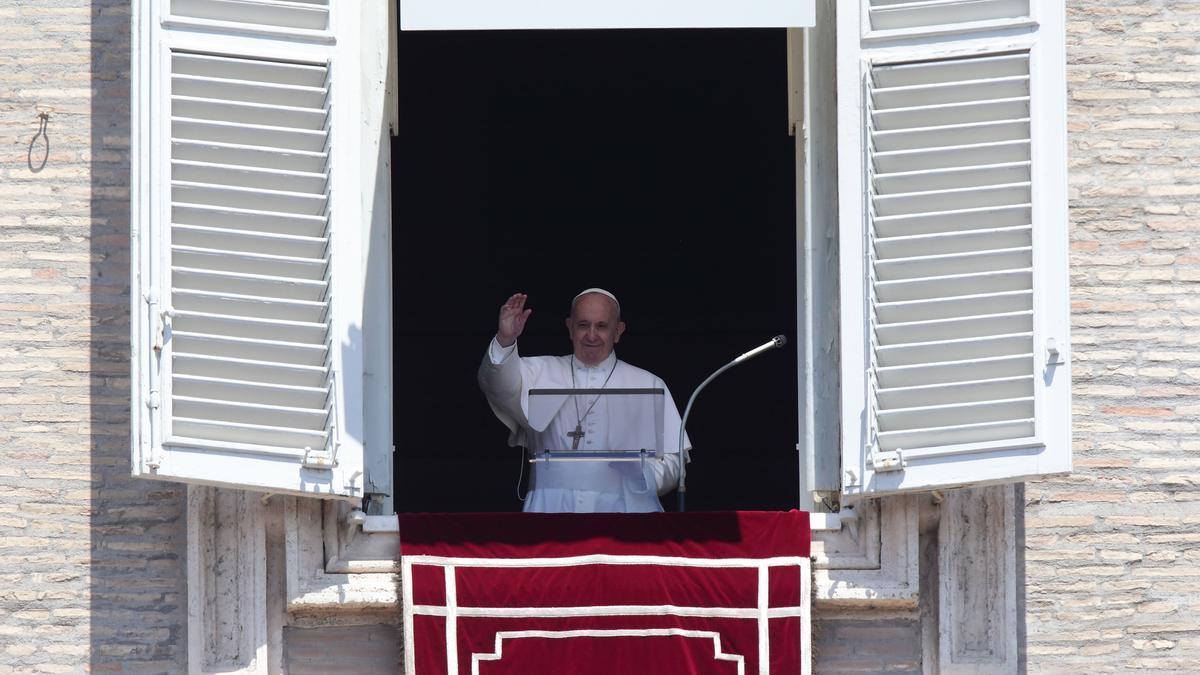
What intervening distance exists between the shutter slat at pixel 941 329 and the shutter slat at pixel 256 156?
1.74 meters

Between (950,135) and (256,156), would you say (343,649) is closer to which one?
(256,156)

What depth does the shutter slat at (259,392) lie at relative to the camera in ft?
24.8

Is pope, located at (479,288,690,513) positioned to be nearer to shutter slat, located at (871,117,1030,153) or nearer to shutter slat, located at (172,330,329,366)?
shutter slat, located at (172,330,329,366)

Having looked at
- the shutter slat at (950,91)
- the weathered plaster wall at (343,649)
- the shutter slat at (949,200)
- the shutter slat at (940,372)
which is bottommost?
the weathered plaster wall at (343,649)

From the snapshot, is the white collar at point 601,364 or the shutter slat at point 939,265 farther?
the white collar at point 601,364

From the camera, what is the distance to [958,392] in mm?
7570

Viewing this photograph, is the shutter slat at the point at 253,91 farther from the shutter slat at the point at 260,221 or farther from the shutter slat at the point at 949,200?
the shutter slat at the point at 949,200

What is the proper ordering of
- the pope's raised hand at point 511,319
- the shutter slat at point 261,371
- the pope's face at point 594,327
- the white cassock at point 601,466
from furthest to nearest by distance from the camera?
the pope's face at point 594,327, the pope's raised hand at point 511,319, the white cassock at point 601,466, the shutter slat at point 261,371

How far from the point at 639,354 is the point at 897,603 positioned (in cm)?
423

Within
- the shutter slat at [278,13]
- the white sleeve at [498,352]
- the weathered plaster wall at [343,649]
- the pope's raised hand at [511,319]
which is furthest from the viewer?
the white sleeve at [498,352]

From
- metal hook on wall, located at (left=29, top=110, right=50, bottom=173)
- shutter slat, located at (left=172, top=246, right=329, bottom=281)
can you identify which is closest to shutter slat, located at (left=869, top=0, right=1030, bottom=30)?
shutter slat, located at (left=172, top=246, right=329, bottom=281)

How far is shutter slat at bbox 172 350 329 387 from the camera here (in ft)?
24.8

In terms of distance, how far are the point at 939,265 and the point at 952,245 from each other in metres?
0.07

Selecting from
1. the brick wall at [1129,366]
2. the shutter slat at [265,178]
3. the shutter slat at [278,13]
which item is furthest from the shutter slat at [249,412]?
the brick wall at [1129,366]
